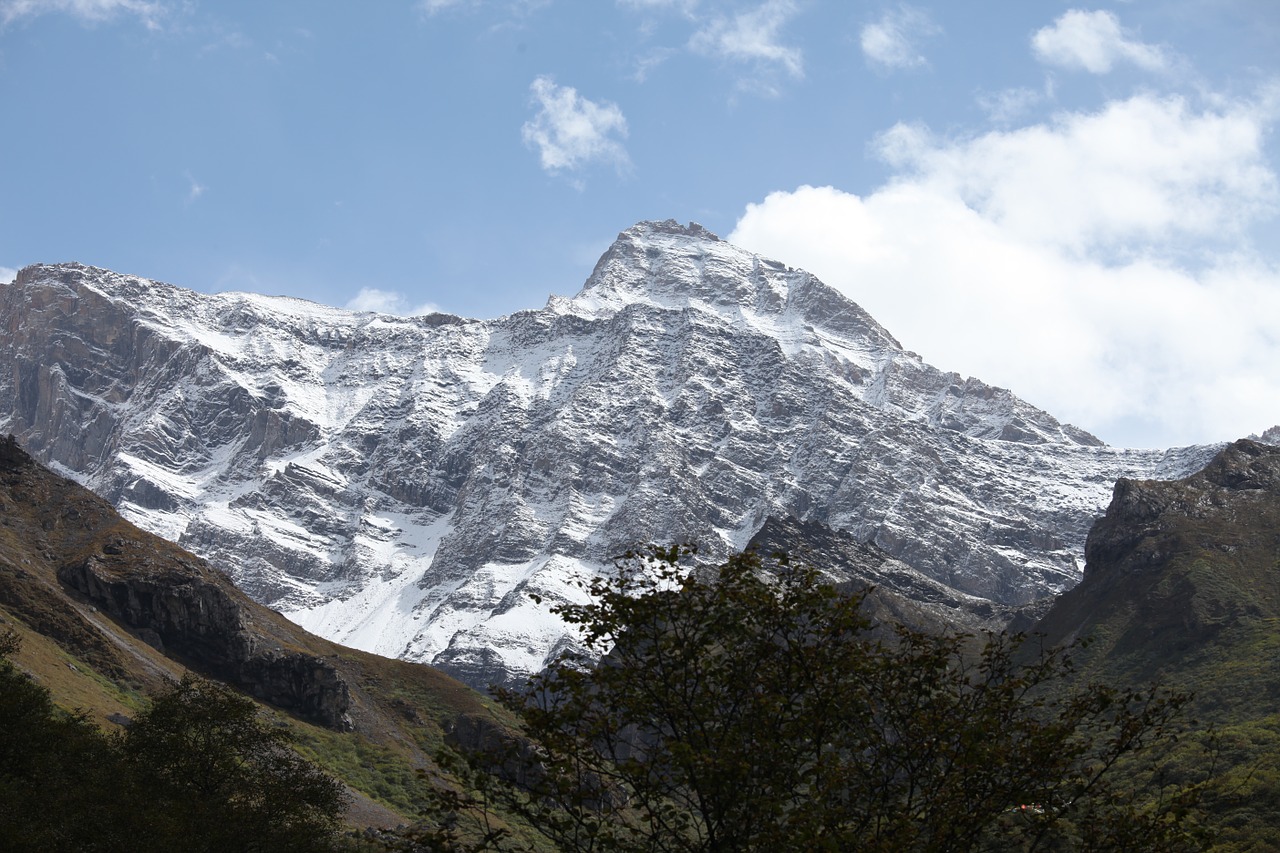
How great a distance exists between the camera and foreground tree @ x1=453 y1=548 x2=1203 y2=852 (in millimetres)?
20703

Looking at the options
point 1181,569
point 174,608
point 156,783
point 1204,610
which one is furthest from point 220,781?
point 1181,569

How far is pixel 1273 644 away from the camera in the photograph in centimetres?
12612

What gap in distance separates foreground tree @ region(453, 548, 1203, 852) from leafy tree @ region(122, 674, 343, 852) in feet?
118

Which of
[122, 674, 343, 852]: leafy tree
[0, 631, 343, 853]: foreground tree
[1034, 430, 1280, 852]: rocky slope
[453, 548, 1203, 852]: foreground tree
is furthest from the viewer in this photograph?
[1034, 430, 1280, 852]: rocky slope

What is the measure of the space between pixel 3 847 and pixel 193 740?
76.4ft

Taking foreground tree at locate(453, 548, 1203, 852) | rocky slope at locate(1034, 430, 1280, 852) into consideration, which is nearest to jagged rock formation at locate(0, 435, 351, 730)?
rocky slope at locate(1034, 430, 1280, 852)

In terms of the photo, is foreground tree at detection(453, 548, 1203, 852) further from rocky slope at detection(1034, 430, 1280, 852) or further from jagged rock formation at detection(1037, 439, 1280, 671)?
jagged rock formation at detection(1037, 439, 1280, 671)

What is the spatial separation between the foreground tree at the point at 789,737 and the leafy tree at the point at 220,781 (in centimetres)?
3582

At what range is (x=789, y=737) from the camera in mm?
21562

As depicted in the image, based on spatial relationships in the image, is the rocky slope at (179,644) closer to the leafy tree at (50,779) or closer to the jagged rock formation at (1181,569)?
the leafy tree at (50,779)

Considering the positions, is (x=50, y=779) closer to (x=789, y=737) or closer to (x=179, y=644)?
(x=789, y=737)

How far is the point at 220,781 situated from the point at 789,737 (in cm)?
5020

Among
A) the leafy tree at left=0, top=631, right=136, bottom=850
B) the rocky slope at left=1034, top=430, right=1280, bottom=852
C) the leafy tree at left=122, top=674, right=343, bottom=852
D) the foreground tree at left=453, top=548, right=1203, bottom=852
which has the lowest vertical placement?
the leafy tree at left=0, top=631, right=136, bottom=850

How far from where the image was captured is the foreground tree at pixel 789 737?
2070 cm
